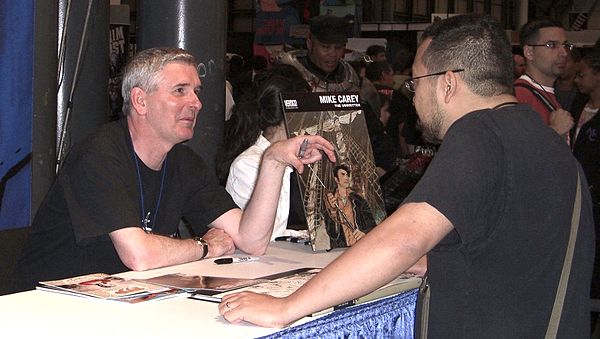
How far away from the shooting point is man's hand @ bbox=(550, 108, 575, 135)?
4145 mm

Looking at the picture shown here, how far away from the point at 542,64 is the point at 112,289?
285cm

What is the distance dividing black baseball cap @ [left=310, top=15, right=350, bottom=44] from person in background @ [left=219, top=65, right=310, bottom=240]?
1.58 metres

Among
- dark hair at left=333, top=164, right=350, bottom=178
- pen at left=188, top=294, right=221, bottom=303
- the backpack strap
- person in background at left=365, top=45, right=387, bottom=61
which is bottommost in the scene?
pen at left=188, top=294, right=221, bottom=303

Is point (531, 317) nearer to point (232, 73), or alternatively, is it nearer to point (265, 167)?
point (265, 167)

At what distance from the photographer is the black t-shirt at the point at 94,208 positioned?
276cm

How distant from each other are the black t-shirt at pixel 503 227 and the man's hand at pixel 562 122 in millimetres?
2276

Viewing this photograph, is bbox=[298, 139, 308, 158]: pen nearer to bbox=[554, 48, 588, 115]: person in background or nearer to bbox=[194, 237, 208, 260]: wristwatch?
bbox=[194, 237, 208, 260]: wristwatch

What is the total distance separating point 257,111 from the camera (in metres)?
3.56

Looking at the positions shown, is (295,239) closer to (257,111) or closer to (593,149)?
(257,111)

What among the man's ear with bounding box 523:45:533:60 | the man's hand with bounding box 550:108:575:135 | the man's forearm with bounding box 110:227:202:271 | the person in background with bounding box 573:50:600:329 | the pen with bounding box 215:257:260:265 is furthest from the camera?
the man's ear with bounding box 523:45:533:60

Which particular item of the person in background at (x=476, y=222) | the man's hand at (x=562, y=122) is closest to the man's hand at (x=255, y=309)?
the person in background at (x=476, y=222)

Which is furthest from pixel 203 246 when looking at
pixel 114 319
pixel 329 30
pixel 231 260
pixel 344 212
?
pixel 329 30

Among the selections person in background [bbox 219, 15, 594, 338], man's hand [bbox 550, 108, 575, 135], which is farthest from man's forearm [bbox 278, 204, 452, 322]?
man's hand [bbox 550, 108, 575, 135]

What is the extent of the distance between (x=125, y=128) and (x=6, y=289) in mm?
717
